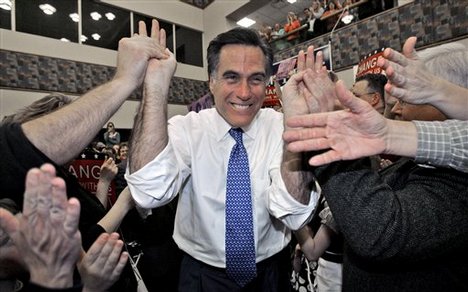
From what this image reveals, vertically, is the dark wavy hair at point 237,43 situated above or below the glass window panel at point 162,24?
below

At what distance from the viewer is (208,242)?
1.18m

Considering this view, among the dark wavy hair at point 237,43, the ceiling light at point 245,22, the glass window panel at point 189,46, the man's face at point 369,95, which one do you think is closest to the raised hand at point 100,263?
the dark wavy hair at point 237,43

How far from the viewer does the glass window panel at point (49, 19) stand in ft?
20.8

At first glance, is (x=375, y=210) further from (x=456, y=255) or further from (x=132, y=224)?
(x=132, y=224)

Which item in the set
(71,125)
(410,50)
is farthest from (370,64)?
(71,125)

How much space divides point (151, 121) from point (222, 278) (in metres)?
0.69

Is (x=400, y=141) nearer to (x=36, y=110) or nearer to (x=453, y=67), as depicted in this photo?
(x=453, y=67)

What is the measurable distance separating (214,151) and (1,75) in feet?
21.8

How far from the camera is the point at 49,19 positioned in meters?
6.70

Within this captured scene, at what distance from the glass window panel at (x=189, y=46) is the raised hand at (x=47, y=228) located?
867 cm

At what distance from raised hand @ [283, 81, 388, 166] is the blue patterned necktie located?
551 millimetres

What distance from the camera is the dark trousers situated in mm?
Answer: 1168

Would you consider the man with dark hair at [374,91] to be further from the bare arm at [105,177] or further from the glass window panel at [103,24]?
the glass window panel at [103,24]

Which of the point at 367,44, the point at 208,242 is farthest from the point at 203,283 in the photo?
the point at 367,44
